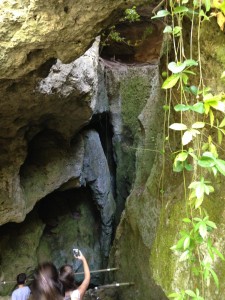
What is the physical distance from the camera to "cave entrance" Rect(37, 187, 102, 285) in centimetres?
749

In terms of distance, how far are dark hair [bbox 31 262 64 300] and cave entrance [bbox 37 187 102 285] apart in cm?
502

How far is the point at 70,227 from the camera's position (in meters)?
7.81

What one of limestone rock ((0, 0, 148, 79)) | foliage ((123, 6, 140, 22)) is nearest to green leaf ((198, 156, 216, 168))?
limestone rock ((0, 0, 148, 79))

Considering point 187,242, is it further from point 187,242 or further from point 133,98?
point 133,98

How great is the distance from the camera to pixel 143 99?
8.13 m

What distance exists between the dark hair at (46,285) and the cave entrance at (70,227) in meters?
5.02

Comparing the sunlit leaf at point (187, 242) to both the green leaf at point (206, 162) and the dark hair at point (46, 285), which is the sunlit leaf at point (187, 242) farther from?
the dark hair at point (46, 285)

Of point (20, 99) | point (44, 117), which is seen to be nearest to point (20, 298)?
point (20, 99)

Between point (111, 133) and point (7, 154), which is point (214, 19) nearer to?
point (7, 154)

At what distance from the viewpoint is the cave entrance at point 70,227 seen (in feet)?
24.6

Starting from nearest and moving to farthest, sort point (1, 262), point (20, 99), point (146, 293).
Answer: point (20, 99) < point (146, 293) < point (1, 262)

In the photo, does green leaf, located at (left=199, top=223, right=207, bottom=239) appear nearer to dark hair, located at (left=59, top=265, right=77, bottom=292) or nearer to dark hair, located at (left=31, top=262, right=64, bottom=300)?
dark hair, located at (left=31, top=262, right=64, bottom=300)

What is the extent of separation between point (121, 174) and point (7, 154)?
364 centimetres

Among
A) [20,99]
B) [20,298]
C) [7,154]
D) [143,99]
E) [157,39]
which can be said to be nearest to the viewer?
[20,298]
